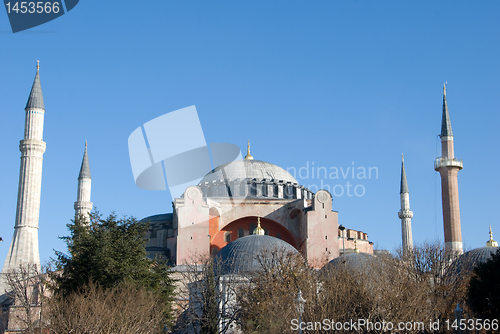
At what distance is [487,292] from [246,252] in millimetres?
10857

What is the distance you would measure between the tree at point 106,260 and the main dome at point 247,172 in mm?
16401

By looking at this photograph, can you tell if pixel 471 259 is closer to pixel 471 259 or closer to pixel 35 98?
pixel 471 259

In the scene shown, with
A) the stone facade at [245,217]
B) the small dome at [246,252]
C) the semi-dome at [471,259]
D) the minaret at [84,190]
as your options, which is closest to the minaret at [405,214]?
the stone facade at [245,217]

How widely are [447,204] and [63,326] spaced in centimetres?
2135

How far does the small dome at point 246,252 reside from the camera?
2503 cm

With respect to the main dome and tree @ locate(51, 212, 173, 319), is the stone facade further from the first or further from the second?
tree @ locate(51, 212, 173, 319)

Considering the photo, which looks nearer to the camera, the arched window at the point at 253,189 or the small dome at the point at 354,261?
the small dome at the point at 354,261

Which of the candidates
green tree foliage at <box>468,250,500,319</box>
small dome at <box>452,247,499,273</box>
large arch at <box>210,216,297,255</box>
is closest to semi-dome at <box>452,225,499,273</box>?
small dome at <box>452,247,499,273</box>

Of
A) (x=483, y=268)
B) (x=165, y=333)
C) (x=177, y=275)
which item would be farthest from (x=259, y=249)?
(x=483, y=268)

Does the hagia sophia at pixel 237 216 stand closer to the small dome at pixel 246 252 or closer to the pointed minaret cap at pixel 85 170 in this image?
the small dome at pixel 246 252

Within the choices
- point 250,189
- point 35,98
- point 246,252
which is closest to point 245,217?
point 250,189

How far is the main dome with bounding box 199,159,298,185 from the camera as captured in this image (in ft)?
122

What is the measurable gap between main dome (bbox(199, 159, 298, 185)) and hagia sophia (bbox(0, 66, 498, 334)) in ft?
0.22

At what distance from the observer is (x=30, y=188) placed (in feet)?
105
